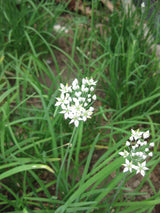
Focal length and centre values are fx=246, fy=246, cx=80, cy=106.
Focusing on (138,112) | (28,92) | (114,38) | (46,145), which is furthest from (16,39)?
(138,112)

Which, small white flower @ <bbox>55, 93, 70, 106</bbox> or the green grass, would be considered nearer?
small white flower @ <bbox>55, 93, 70, 106</bbox>

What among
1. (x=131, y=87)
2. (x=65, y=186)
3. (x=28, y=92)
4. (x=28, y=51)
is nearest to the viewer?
(x=65, y=186)

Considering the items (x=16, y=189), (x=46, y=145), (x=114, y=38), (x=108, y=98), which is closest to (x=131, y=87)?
(x=108, y=98)

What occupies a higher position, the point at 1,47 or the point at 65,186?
the point at 1,47

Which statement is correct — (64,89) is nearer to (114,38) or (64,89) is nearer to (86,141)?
(86,141)

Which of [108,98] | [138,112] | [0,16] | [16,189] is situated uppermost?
[0,16]

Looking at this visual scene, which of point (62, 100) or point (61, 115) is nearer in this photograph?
point (62, 100)

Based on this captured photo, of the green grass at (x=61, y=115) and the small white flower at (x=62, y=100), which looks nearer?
the small white flower at (x=62, y=100)

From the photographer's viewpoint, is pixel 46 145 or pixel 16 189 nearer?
pixel 16 189

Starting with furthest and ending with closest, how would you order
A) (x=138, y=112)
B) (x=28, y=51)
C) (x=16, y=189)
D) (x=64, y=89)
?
1. (x=28, y=51)
2. (x=138, y=112)
3. (x=16, y=189)
4. (x=64, y=89)
